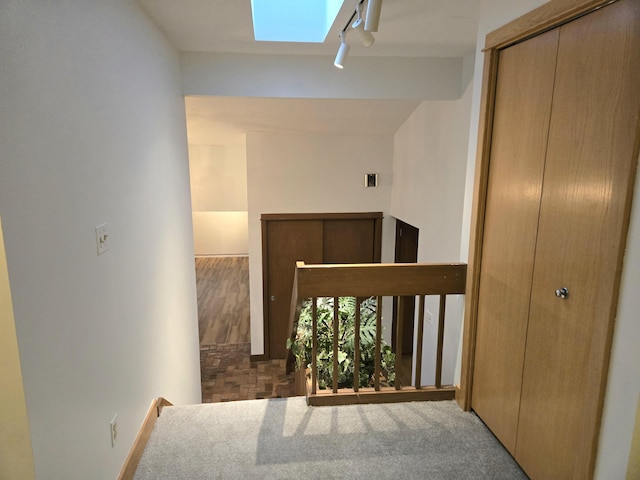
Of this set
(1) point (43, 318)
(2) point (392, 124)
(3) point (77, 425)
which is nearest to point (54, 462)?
(3) point (77, 425)

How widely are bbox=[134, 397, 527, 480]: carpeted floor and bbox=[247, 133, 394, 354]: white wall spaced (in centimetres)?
327

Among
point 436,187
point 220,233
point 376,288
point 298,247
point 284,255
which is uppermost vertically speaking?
point 436,187

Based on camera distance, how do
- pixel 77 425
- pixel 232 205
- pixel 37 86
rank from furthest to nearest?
1. pixel 232 205
2. pixel 77 425
3. pixel 37 86

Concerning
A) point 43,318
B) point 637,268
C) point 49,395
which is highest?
point 637,268

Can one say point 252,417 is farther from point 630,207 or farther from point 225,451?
point 630,207

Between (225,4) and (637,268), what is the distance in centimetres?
209

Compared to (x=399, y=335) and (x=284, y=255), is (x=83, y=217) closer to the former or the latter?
(x=399, y=335)

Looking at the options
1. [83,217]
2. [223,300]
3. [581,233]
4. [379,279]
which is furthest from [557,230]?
[223,300]

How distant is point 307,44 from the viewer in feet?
9.24

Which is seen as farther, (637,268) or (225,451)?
(225,451)

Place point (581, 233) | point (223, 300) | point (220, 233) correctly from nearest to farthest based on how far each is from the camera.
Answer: point (581, 233)
point (223, 300)
point (220, 233)

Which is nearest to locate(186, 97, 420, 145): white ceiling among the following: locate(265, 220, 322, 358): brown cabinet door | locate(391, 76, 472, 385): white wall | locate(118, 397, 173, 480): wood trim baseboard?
locate(391, 76, 472, 385): white wall

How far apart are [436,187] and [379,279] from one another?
2.04 m

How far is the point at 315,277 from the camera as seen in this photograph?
6.77 feet
